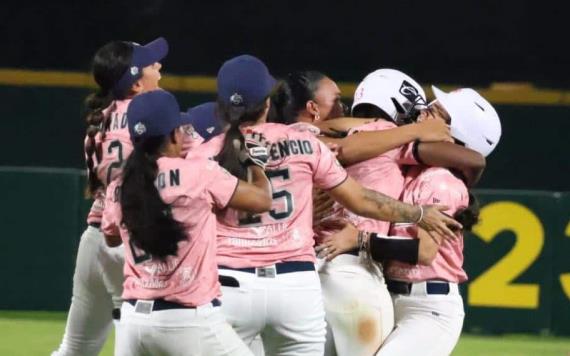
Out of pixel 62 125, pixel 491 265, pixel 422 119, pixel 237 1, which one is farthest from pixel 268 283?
pixel 237 1

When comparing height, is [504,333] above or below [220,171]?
below

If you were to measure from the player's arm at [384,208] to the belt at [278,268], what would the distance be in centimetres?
30

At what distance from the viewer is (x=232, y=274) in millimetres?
5707

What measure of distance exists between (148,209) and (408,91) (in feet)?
5.30

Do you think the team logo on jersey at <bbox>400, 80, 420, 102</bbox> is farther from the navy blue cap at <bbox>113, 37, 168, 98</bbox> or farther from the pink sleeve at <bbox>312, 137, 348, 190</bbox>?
the navy blue cap at <bbox>113, 37, 168, 98</bbox>

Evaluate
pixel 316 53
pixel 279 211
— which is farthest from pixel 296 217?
pixel 316 53

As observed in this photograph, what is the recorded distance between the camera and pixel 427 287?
6.04 m

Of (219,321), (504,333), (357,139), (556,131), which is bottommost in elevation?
(504,333)

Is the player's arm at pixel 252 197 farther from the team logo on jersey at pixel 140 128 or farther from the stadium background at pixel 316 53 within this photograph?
the stadium background at pixel 316 53

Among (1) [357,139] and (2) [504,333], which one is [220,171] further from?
(2) [504,333]

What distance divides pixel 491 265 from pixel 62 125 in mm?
4855

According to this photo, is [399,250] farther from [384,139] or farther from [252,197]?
[252,197]

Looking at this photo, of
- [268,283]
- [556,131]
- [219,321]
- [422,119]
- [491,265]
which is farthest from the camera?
[556,131]

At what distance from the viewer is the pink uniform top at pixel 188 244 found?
524cm
